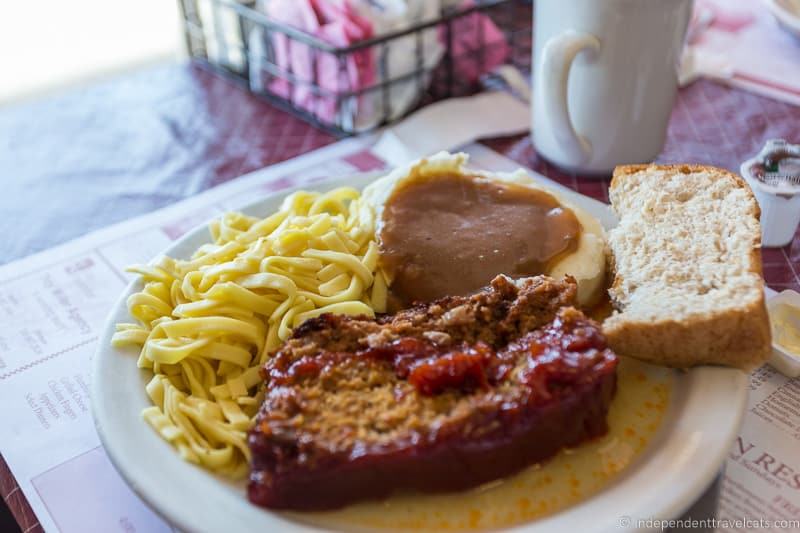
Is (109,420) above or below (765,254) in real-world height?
above

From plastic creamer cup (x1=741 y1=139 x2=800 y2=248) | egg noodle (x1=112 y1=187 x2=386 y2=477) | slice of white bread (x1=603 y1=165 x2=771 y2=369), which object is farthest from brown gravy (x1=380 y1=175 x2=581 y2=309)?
plastic creamer cup (x1=741 y1=139 x2=800 y2=248)

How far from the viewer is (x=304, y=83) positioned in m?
3.04

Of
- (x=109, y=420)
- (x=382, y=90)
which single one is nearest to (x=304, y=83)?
(x=382, y=90)

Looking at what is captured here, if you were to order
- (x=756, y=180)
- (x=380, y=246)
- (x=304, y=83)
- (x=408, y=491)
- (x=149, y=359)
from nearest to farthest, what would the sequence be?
(x=408, y=491) < (x=149, y=359) < (x=380, y=246) < (x=756, y=180) < (x=304, y=83)

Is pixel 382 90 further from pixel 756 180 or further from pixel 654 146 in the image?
pixel 756 180

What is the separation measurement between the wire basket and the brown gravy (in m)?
0.96

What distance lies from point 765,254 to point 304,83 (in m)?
1.86

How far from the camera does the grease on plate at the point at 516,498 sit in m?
1.41

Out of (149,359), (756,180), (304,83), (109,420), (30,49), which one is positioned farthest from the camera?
(30,49)

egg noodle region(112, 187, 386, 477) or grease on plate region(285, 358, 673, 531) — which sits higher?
egg noodle region(112, 187, 386, 477)

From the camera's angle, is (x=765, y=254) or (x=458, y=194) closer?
(x=458, y=194)

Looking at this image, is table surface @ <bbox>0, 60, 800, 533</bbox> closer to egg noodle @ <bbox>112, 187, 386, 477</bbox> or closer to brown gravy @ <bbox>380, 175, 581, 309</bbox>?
brown gravy @ <bbox>380, 175, 581, 309</bbox>

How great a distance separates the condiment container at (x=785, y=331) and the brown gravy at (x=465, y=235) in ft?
1.81

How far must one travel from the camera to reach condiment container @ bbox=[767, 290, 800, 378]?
1.80 m
